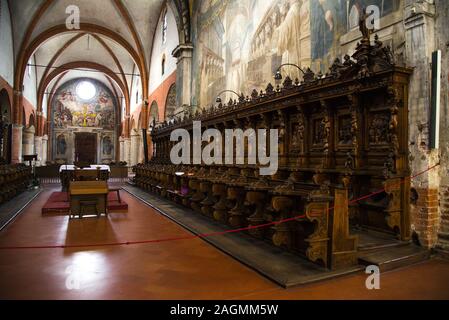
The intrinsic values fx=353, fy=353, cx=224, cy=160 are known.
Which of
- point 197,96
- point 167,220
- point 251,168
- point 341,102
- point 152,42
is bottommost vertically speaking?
point 167,220

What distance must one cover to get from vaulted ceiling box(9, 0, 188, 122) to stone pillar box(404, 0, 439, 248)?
1307cm

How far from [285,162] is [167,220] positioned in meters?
3.00

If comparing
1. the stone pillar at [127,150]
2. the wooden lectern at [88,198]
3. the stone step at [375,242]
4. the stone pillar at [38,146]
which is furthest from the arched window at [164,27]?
the stone pillar at [38,146]

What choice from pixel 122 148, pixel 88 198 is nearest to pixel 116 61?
pixel 122 148

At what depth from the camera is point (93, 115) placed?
39500mm

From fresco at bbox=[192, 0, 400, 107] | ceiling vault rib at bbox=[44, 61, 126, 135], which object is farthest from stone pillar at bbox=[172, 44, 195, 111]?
ceiling vault rib at bbox=[44, 61, 126, 135]

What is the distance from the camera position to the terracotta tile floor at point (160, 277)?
362 cm

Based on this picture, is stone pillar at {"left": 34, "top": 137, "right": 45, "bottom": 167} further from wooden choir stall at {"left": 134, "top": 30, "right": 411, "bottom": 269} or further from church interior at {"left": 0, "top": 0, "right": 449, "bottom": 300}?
wooden choir stall at {"left": 134, "top": 30, "right": 411, "bottom": 269}

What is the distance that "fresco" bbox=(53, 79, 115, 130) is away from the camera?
3847 cm

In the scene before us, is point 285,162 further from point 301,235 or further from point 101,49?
point 101,49

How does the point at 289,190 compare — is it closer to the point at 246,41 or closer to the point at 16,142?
the point at 246,41

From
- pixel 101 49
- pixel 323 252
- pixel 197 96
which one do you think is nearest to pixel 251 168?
pixel 323 252

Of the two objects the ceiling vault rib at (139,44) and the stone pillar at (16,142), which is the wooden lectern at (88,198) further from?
the ceiling vault rib at (139,44)

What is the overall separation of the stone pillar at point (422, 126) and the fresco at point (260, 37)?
2.75 ft
